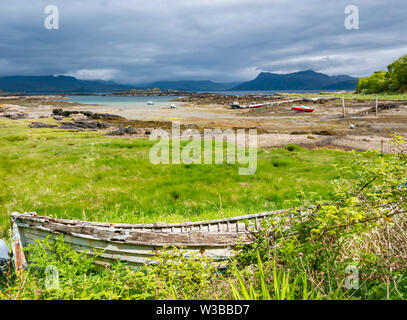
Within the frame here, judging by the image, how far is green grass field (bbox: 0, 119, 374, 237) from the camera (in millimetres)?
13719

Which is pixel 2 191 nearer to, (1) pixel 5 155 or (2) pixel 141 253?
(1) pixel 5 155

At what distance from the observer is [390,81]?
10756cm

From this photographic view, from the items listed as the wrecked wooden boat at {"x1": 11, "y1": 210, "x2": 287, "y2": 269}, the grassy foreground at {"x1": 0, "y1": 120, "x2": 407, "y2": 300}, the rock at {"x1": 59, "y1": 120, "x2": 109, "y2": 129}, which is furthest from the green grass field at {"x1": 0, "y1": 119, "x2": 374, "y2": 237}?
the rock at {"x1": 59, "y1": 120, "x2": 109, "y2": 129}

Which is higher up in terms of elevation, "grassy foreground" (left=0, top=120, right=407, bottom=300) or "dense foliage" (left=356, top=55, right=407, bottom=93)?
"dense foliage" (left=356, top=55, right=407, bottom=93)

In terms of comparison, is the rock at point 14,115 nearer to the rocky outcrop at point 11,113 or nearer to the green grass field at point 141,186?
the rocky outcrop at point 11,113

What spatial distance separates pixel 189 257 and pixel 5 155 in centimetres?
2154

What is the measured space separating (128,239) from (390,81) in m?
130

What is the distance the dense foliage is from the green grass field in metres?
102

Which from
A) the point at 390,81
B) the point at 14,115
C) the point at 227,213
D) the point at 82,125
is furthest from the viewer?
the point at 390,81

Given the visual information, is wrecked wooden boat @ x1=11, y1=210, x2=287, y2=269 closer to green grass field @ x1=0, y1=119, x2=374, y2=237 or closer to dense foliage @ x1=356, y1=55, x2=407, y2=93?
green grass field @ x1=0, y1=119, x2=374, y2=237

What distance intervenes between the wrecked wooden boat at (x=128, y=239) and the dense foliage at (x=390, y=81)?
117 m

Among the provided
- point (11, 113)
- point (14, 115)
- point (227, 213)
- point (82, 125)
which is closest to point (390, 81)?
point (82, 125)

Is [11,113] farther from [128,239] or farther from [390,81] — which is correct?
[390,81]
